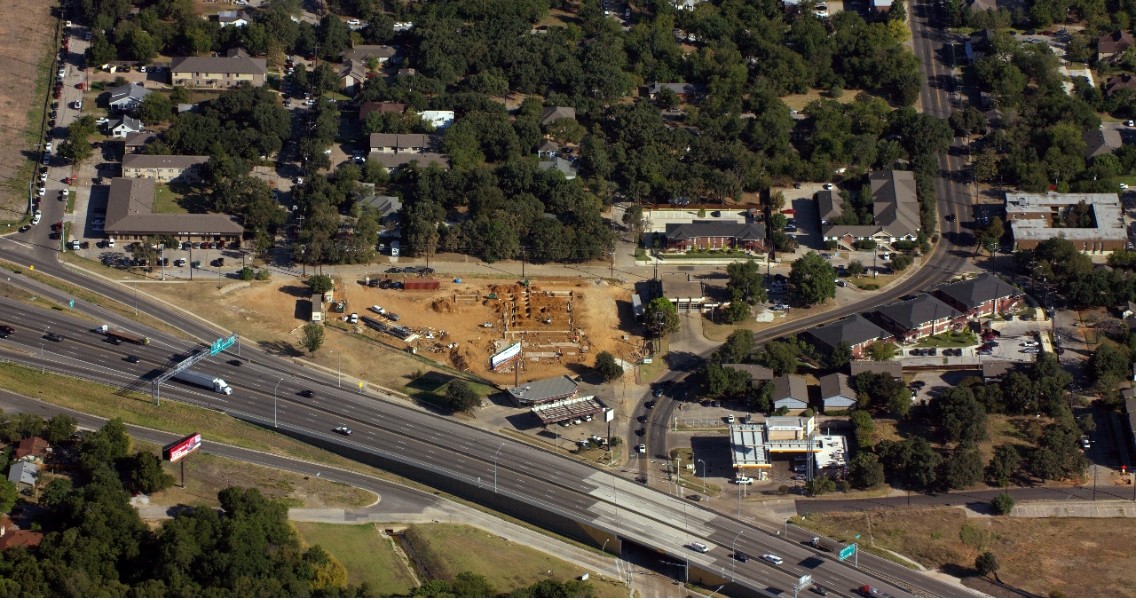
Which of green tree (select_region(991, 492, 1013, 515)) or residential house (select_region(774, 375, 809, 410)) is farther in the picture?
residential house (select_region(774, 375, 809, 410))

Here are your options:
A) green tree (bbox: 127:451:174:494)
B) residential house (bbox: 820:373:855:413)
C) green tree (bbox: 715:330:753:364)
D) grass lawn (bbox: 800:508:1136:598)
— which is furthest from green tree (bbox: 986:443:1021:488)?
green tree (bbox: 127:451:174:494)

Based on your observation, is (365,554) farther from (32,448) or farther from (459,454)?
(32,448)

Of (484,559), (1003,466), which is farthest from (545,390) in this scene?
(1003,466)

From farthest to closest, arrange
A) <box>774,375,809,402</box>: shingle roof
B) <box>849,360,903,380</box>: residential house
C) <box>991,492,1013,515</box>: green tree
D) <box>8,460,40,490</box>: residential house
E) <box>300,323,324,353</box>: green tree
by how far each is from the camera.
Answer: <box>300,323,324,353</box>: green tree
<box>849,360,903,380</box>: residential house
<box>774,375,809,402</box>: shingle roof
<box>991,492,1013,515</box>: green tree
<box>8,460,40,490</box>: residential house

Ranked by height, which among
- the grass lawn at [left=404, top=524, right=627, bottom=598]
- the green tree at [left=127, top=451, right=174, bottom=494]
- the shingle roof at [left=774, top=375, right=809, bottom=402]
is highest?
the shingle roof at [left=774, top=375, right=809, bottom=402]

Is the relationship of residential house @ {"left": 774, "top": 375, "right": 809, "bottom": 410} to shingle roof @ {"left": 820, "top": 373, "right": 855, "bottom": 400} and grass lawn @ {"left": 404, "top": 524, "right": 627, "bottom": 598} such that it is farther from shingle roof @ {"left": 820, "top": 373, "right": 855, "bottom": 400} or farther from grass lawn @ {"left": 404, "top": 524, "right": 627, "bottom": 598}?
grass lawn @ {"left": 404, "top": 524, "right": 627, "bottom": 598}

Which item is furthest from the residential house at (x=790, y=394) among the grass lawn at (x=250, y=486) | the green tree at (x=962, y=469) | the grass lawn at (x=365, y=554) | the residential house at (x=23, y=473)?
the residential house at (x=23, y=473)

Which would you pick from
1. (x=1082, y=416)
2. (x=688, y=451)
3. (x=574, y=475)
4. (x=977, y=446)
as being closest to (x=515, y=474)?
(x=574, y=475)
